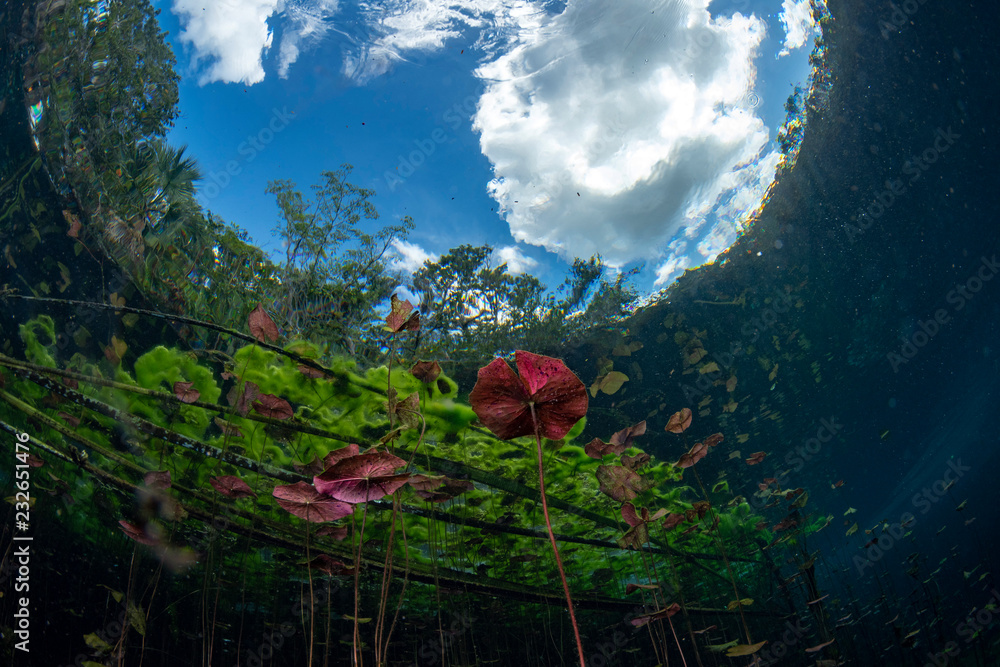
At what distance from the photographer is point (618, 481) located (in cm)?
297

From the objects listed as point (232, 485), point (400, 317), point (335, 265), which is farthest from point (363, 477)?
point (335, 265)

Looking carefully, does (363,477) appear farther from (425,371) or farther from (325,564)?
(425,371)

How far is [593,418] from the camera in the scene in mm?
8867

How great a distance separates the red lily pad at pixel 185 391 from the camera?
136 inches

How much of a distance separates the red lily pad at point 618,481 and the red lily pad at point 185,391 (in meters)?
3.43

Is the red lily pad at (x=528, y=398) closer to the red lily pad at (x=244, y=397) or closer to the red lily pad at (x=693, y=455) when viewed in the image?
the red lily pad at (x=693, y=455)

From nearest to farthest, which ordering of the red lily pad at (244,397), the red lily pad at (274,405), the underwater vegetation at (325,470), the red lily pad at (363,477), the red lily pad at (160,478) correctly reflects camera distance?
the red lily pad at (363,477)
the underwater vegetation at (325,470)
the red lily pad at (274,405)
the red lily pad at (244,397)
the red lily pad at (160,478)

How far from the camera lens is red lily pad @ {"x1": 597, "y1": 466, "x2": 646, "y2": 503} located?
288 centimetres

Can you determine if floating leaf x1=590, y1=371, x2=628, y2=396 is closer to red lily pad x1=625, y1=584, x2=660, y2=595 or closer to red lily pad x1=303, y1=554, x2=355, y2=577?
red lily pad x1=625, y1=584, x2=660, y2=595

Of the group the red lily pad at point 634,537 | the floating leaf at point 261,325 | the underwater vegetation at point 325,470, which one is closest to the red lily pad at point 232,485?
the underwater vegetation at point 325,470

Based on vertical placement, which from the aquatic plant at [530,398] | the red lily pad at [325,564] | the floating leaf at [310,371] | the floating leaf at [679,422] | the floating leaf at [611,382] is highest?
the floating leaf at [310,371]

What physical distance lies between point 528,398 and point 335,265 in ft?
14.2

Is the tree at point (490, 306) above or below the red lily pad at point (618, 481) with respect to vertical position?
above

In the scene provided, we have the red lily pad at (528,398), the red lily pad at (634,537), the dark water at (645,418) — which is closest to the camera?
the red lily pad at (528,398)
